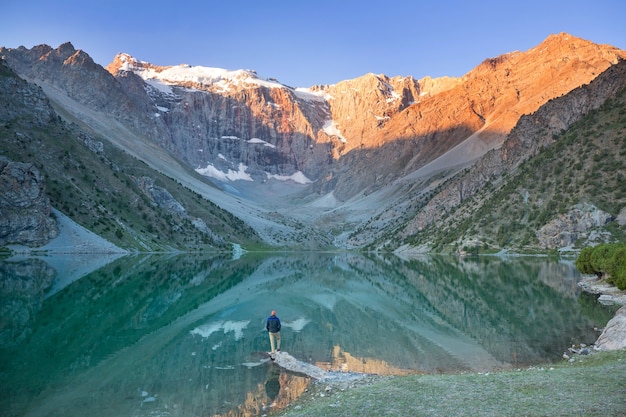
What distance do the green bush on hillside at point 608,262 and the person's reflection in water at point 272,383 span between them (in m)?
31.2

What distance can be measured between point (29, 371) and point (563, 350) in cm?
2338

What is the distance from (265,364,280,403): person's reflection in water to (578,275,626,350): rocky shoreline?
1383 cm

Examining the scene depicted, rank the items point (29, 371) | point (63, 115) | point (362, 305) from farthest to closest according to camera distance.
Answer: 1. point (63, 115)
2. point (362, 305)
3. point (29, 371)

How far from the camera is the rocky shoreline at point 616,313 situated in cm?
2169

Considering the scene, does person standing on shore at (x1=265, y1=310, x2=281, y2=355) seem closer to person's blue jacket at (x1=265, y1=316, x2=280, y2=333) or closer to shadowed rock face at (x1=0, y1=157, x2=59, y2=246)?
person's blue jacket at (x1=265, y1=316, x2=280, y2=333)

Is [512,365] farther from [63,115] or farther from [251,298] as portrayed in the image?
[63,115]

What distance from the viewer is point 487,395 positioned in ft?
46.6

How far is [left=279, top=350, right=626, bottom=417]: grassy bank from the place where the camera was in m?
12.3

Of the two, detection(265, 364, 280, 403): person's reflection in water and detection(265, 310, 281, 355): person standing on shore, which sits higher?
detection(265, 310, 281, 355): person standing on shore

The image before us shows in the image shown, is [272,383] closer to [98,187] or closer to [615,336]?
[615,336]

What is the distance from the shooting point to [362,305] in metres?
43.0

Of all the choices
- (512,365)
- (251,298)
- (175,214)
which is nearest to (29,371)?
(512,365)

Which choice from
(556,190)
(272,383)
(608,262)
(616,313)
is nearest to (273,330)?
(272,383)

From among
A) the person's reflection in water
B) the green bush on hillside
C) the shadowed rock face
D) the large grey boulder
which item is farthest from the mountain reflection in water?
the shadowed rock face
